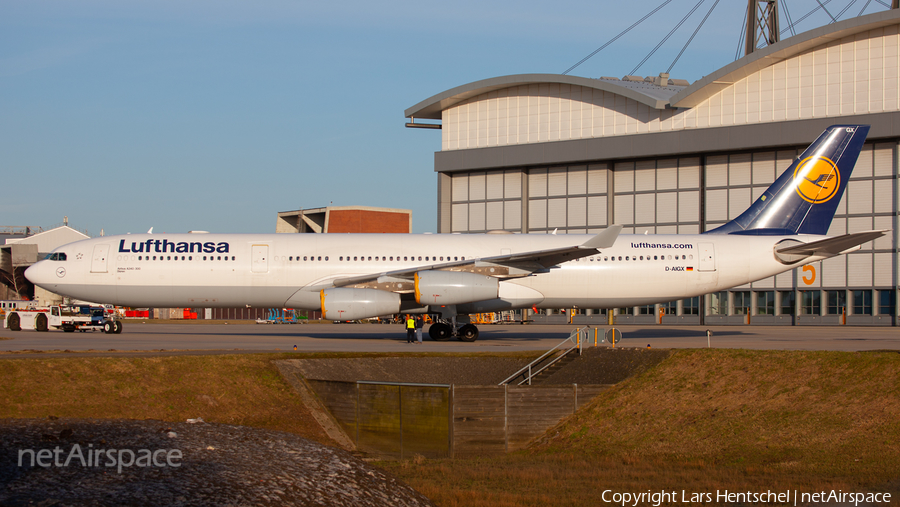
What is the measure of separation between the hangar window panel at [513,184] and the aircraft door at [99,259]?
3706cm

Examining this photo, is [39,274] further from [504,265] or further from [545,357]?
[545,357]

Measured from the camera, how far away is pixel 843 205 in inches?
1897

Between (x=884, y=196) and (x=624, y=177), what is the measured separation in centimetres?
1723

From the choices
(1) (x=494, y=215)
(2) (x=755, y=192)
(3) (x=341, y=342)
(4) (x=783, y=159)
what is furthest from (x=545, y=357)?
(1) (x=494, y=215)

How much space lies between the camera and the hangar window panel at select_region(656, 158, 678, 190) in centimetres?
5388

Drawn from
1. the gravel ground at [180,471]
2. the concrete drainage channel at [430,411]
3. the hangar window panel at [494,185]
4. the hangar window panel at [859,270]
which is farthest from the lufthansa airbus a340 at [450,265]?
the hangar window panel at [494,185]

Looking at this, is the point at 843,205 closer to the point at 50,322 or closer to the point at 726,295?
the point at 726,295

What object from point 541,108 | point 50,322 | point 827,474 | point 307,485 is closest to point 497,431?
point 827,474

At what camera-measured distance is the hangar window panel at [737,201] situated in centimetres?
5100

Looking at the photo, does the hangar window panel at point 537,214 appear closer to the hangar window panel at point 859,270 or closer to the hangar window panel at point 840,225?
the hangar window panel at point 840,225

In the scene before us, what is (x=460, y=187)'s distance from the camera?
203 ft

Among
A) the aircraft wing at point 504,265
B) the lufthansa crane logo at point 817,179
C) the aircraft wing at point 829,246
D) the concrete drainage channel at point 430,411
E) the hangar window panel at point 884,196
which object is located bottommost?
the concrete drainage channel at point 430,411

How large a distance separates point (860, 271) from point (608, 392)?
39.6 meters

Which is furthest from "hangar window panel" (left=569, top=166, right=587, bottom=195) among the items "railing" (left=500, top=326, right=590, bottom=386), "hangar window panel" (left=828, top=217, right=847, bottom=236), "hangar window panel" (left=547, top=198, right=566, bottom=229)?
"railing" (left=500, top=326, right=590, bottom=386)
